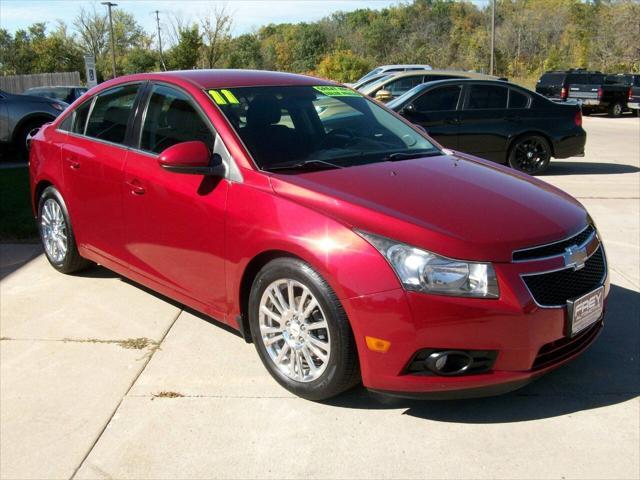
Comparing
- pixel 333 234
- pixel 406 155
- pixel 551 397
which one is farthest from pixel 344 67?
pixel 333 234

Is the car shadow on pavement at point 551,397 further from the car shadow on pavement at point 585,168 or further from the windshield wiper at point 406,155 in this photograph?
the car shadow on pavement at point 585,168

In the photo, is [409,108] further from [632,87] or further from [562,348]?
[632,87]

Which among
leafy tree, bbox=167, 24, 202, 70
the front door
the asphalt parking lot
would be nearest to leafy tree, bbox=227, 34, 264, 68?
leafy tree, bbox=167, 24, 202, 70

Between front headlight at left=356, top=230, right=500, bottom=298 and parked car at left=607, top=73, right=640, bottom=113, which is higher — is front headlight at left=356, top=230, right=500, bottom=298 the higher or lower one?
the lower one

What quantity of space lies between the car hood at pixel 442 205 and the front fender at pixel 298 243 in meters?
0.08

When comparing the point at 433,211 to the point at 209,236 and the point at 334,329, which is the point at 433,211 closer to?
the point at 334,329

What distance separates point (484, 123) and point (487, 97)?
0.49 metres

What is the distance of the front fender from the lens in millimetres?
2951

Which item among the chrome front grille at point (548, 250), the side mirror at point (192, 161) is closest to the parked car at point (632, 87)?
the chrome front grille at point (548, 250)

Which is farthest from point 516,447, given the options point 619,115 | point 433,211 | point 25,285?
point 619,115

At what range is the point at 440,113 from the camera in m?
10.2

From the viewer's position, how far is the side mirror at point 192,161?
11.8 feet

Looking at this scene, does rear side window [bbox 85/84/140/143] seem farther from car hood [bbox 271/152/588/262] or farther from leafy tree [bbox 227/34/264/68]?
leafy tree [bbox 227/34/264/68]

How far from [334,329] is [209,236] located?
1039 mm
